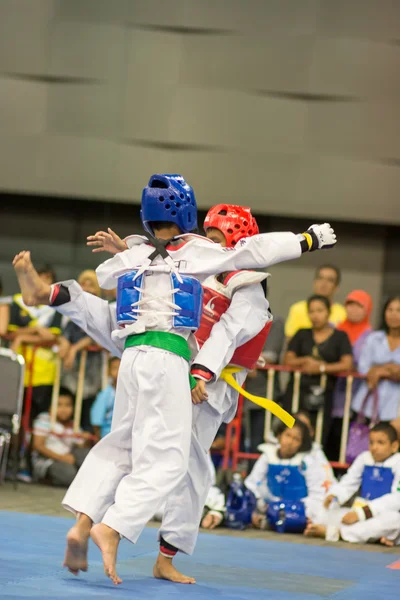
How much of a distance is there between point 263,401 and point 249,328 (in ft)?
1.13

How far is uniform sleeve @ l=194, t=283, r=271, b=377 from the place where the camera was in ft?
13.4

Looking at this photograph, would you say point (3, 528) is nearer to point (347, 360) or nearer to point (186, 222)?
point (186, 222)

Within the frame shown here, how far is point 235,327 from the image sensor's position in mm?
4172

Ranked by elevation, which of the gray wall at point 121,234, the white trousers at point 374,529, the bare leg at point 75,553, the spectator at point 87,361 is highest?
the gray wall at point 121,234

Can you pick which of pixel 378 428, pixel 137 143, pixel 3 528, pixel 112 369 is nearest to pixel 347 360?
pixel 378 428

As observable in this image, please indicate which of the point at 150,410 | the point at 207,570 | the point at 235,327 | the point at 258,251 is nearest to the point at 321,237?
the point at 258,251

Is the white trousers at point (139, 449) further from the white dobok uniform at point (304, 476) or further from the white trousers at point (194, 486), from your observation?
the white dobok uniform at point (304, 476)

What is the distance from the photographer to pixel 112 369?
309 inches

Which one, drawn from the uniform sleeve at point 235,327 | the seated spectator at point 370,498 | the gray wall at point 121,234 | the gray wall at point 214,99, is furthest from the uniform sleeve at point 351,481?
the gray wall at point 214,99

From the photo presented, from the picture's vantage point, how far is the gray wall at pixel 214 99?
10.6m

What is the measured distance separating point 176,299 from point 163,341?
180 millimetres

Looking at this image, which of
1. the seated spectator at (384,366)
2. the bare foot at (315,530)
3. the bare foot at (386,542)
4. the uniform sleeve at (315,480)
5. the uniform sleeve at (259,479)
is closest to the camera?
the bare foot at (386,542)

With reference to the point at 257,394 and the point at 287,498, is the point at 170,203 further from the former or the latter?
the point at 257,394

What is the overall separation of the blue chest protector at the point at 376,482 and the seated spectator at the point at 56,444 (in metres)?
2.38
